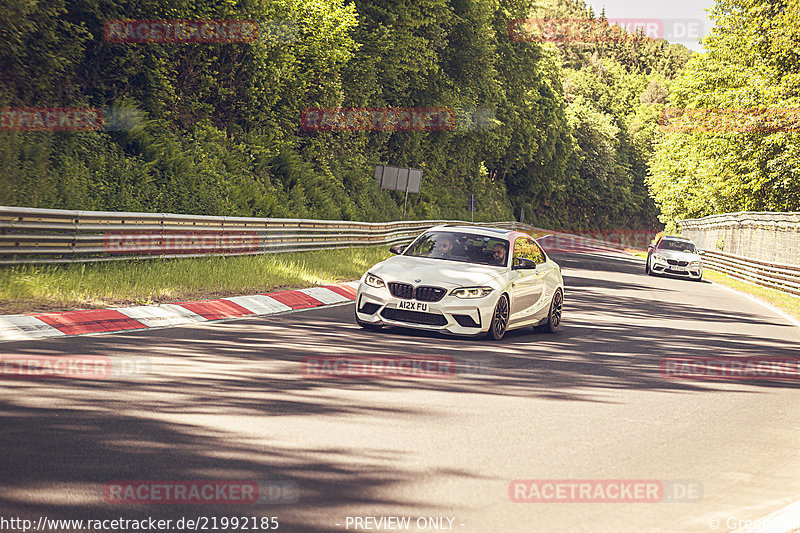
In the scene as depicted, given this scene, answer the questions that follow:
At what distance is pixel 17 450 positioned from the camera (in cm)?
552

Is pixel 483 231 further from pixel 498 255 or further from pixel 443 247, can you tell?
pixel 443 247

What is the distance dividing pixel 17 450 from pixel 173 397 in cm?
195

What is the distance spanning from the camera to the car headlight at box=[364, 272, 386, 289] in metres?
12.4

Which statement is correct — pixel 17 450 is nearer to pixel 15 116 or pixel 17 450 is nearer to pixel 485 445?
pixel 485 445

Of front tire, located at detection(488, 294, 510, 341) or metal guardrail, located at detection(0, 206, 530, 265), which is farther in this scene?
metal guardrail, located at detection(0, 206, 530, 265)

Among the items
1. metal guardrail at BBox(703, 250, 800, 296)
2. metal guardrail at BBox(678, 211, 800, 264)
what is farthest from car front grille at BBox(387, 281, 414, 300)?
metal guardrail at BBox(678, 211, 800, 264)

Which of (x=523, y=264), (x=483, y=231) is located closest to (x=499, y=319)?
(x=523, y=264)

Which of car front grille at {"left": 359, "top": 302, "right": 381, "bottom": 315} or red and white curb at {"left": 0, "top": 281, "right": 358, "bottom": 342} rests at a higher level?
car front grille at {"left": 359, "top": 302, "right": 381, "bottom": 315}

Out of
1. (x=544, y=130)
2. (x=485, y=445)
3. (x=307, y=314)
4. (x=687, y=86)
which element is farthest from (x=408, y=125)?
(x=485, y=445)

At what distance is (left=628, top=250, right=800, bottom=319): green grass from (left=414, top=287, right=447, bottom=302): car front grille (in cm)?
1271

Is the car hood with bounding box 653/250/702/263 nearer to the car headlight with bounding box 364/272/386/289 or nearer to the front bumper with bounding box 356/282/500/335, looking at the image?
the front bumper with bounding box 356/282/500/335

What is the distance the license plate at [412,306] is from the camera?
39.9 ft

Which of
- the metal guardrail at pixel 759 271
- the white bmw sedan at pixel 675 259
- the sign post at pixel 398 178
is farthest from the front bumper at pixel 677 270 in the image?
the sign post at pixel 398 178

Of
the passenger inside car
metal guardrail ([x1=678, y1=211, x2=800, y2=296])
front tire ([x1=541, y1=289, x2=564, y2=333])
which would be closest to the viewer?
the passenger inside car
